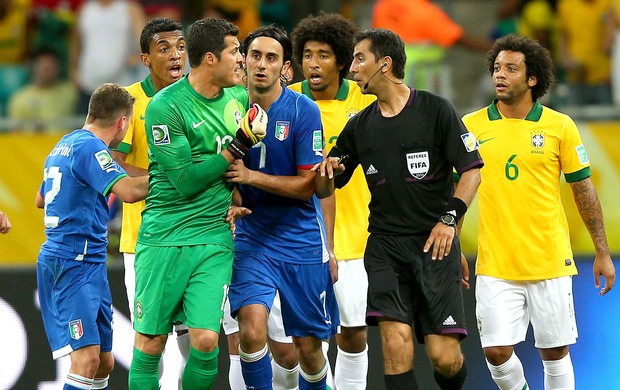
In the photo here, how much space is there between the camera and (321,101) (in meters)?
8.09

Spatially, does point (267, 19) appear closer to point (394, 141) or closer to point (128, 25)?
point (128, 25)

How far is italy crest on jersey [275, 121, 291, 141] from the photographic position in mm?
6832

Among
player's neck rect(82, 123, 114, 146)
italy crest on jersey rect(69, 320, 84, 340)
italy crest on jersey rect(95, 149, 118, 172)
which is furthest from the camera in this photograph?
player's neck rect(82, 123, 114, 146)

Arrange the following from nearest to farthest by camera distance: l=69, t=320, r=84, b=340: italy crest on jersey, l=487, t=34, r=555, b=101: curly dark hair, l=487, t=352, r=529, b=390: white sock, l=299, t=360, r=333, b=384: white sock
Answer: l=69, t=320, r=84, b=340: italy crest on jersey, l=299, t=360, r=333, b=384: white sock, l=487, t=352, r=529, b=390: white sock, l=487, t=34, r=555, b=101: curly dark hair

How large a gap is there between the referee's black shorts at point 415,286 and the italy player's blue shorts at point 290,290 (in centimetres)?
40

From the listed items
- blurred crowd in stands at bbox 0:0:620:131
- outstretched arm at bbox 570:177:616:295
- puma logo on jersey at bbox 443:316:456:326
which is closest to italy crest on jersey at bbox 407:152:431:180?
puma logo on jersey at bbox 443:316:456:326

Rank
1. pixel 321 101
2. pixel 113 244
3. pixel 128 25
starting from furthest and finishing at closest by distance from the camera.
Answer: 1. pixel 128 25
2. pixel 113 244
3. pixel 321 101

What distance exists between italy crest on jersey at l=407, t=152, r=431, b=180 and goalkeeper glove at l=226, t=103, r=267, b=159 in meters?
0.95

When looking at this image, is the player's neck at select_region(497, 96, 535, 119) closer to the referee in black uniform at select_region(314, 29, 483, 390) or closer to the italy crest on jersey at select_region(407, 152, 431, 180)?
the referee in black uniform at select_region(314, 29, 483, 390)

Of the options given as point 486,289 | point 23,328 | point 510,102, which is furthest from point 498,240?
point 23,328

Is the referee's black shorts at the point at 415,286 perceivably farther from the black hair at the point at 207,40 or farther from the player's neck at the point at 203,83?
the black hair at the point at 207,40

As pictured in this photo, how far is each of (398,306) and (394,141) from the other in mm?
957

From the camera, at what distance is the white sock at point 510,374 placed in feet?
25.0

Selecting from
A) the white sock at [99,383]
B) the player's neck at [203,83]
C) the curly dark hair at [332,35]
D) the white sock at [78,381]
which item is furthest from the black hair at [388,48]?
the white sock at [99,383]
